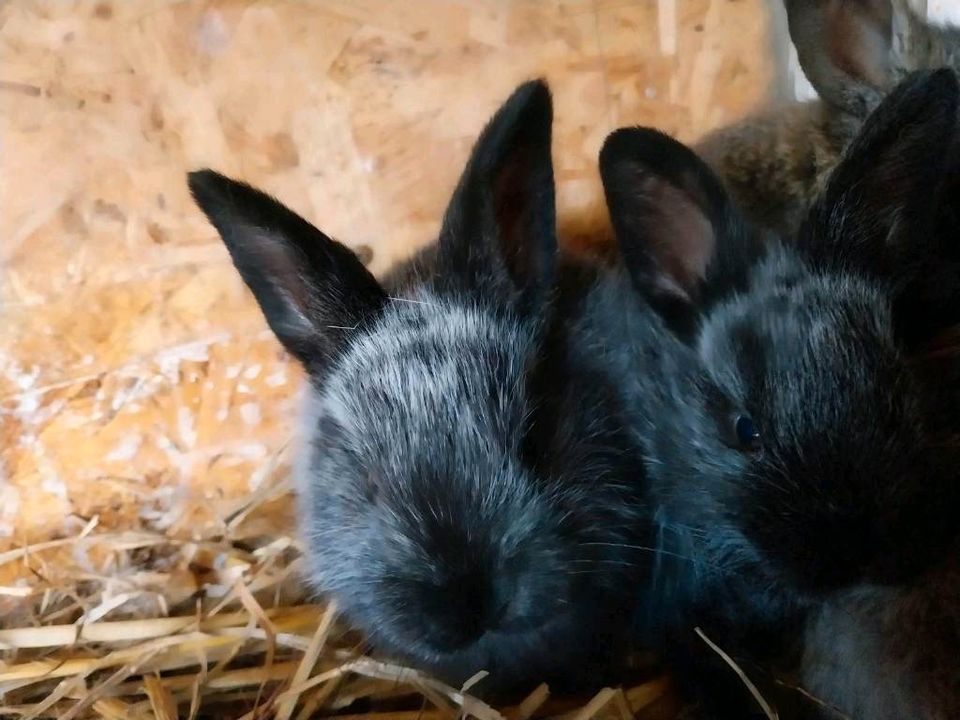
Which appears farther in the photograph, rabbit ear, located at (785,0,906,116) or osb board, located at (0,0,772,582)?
osb board, located at (0,0,772,582)

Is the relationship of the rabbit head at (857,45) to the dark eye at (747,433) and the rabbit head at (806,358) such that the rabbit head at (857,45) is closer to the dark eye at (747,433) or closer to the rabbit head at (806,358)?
the rabbit head at (806,358)

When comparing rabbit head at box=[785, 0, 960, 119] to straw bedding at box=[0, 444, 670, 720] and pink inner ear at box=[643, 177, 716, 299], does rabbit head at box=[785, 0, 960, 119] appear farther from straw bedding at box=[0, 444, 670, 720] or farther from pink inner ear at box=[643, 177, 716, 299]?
straw bedding at box=[0, 444, 670, 720]

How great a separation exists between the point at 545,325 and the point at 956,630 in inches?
28.5

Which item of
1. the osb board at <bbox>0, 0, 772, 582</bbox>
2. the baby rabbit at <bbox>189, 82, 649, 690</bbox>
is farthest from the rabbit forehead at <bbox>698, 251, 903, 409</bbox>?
the osb board at <bbox>0, 0, 772, 582</bbox>

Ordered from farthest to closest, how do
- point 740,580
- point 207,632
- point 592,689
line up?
point 207,632 < point 592,689 < point 740,580

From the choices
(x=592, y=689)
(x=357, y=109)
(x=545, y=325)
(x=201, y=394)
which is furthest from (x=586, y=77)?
(x=592, y=689)

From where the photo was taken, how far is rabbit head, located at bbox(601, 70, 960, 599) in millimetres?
1184

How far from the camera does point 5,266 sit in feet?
6.31

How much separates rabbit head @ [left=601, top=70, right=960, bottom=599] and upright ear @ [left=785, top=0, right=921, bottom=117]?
48cm

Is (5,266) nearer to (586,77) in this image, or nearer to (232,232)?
(232,232)

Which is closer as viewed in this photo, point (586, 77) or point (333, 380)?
point (333, 380)

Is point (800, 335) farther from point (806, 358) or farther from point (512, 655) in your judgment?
point (512, 655)

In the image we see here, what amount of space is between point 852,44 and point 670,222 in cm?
60

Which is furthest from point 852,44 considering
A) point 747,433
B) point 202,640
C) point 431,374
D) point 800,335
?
point 202,640
